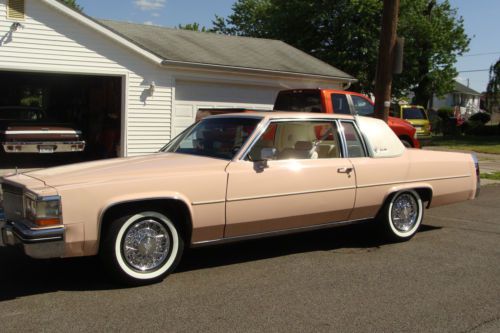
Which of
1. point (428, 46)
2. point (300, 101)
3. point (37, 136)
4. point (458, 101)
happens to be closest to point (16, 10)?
point (37, 136)

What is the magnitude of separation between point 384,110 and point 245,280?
21.7 feet

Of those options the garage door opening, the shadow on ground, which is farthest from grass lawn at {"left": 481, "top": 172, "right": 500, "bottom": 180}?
the garage door opening

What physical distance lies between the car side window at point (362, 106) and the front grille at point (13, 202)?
8023mm

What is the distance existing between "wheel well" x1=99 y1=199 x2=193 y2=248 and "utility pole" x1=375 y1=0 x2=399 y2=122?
6637 millimetres

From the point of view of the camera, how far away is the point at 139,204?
4.81m

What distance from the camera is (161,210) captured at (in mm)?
4938

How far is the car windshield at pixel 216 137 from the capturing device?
556 cm

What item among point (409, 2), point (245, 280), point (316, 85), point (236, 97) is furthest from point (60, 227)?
point (409, 2)

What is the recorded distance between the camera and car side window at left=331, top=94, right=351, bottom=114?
1093cm

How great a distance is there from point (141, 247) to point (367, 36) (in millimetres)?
25557

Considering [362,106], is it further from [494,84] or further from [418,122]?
[494,84]

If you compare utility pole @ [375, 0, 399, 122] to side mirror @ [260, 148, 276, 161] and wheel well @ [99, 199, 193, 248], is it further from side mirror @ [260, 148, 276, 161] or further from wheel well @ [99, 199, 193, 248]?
wheel well @ [99, 199, 193, 248]

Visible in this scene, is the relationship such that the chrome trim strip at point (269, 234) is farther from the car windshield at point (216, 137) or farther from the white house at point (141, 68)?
the white house at point (141, 68)

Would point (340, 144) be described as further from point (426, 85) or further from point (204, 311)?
point (426, 85)
